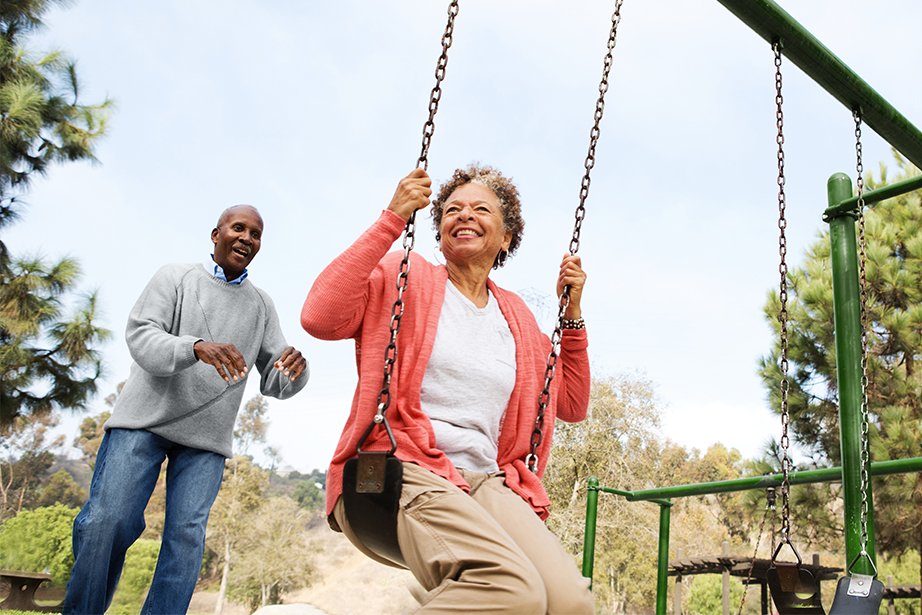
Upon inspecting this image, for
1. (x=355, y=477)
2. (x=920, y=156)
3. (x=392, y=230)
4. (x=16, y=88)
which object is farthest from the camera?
(x=16, y=88)

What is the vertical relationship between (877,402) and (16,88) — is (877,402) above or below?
below

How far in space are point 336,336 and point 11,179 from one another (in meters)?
8.84

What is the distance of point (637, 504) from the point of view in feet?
61.0

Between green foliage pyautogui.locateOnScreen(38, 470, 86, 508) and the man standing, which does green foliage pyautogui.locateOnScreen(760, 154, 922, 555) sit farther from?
green foliage pyautogui.locateOnScreen(38, 470, 86, 508)

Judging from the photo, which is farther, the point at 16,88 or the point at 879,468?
the point at 16,88

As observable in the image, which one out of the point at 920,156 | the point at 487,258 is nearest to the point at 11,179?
the point at 487,258

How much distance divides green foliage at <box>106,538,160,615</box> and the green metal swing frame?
62.3 ft

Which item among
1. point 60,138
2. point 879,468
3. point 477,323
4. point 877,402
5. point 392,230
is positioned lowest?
point 879,468

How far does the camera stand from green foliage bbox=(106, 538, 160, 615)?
18.3 meters

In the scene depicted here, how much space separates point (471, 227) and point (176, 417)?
1.15m

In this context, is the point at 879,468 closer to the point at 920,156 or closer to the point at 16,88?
the point at 920,156

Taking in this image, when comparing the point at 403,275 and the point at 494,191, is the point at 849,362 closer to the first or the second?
the point at 494,191

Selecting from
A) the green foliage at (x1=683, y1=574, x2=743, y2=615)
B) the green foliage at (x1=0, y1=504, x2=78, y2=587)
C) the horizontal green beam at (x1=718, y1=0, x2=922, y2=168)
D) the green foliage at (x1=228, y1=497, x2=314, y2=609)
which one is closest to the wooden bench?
the horizontal green beam at (x1=718, y1=0, x2=922, y2=168)

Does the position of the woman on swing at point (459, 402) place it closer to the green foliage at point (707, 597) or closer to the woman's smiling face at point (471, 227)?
the woman's smiling face at point (471, 227)
